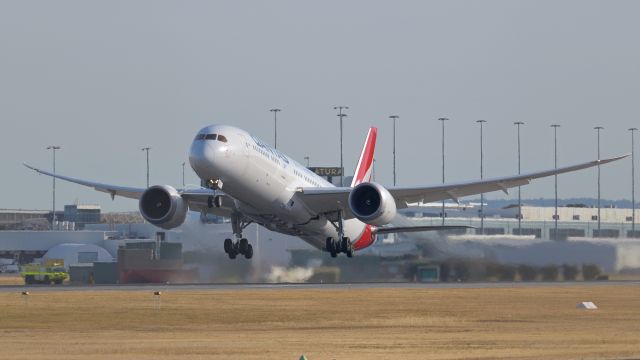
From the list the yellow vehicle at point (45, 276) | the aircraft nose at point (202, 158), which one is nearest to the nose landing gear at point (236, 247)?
the aircraft nose at point (202, 158)

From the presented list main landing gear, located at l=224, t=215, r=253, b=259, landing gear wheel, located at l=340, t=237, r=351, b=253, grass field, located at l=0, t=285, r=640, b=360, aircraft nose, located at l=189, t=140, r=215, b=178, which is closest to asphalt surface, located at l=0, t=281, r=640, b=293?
grass field, located at l=0, t=285, r=640, b=360

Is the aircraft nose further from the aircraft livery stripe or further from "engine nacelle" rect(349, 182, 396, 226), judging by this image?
the aircraft livery stripe

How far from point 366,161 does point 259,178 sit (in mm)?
19005

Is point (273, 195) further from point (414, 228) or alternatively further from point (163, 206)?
point (414, 228)

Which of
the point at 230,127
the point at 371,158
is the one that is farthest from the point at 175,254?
the point at 230,127

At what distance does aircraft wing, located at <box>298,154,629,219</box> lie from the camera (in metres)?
61.4

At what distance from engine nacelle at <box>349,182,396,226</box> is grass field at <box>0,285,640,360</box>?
3.90m

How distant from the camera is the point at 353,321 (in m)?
52.2

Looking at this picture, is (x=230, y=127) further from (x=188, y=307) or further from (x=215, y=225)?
(x=215, y=225)

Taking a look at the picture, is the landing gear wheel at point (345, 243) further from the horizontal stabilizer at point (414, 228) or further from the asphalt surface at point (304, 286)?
the asphalt surface at point (304, 286)

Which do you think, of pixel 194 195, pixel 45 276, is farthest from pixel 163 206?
pixel 45 276

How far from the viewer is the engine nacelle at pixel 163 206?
6344 centimetres

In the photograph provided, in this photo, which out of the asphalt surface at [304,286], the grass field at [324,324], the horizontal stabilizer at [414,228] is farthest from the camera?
the asphalt surface at [304,286]

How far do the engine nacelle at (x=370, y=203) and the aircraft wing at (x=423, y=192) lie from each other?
0.54m
